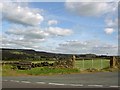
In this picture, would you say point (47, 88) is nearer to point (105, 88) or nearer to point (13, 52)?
point (105, 88)

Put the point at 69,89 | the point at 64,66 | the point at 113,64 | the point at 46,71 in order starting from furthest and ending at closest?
the point at 113,64
the point at 64,66
the point at 46,71
the point at 69,89

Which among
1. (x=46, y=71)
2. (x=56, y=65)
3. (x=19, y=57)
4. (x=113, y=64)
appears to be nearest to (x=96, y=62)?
(x=113, y=64)

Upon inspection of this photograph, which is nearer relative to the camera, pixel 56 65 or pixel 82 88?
pixel 82 88

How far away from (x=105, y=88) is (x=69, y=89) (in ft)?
5.96

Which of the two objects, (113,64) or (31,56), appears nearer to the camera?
(113,64)

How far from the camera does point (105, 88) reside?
49.6 feet

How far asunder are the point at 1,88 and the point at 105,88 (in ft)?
17.3

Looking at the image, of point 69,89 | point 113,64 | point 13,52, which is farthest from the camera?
point 13,52

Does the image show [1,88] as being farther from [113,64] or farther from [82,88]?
[113,64]

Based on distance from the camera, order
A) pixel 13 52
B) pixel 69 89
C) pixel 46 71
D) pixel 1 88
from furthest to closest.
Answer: pixel 13 52, pixel 46 71, pixel 1 88, pixel 69 89

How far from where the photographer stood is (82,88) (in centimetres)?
1507

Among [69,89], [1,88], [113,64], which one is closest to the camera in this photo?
[69,89]

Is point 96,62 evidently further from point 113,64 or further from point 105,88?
point 105,88

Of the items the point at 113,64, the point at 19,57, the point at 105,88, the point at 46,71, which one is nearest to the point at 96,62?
the point at 113,64
